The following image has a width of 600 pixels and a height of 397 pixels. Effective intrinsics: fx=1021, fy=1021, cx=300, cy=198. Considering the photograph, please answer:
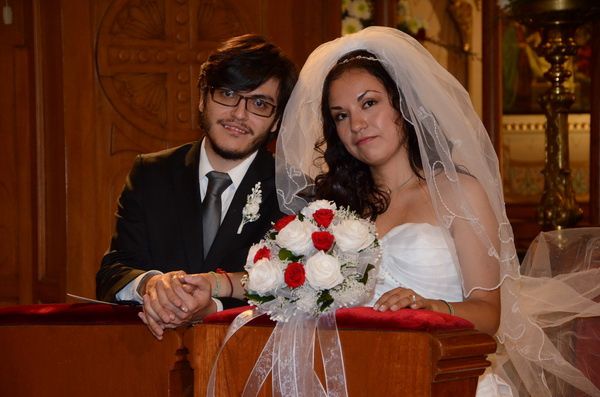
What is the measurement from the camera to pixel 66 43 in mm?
5473

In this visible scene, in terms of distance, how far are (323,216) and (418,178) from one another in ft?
2.89

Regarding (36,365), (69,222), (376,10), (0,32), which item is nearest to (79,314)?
(36,365)

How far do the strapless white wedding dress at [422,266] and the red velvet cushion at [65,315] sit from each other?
0.83 metres

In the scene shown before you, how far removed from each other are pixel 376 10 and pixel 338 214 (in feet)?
12.5

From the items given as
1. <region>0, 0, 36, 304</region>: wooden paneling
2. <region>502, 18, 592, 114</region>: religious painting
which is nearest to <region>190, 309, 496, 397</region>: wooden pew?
<region>0, 0, 36, 304</region>: wooden paneling

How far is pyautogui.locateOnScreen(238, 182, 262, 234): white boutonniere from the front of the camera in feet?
11.9

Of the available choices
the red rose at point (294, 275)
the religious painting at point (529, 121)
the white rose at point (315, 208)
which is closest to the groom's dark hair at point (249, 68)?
the white rose at point (315, 208)

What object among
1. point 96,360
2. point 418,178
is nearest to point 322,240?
point 96,360

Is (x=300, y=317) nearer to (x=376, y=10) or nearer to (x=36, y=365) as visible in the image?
(x=36, y=365)

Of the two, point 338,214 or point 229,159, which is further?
point 229,159

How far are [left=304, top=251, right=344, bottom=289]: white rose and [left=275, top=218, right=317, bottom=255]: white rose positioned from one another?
58 millimetres

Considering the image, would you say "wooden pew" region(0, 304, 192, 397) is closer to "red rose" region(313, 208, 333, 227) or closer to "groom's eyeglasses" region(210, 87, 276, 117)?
"red rose" region(313, 208, 333, 227)

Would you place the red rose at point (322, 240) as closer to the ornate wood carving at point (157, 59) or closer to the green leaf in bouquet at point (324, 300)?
the green leaf in bouquet at point (324, 300)

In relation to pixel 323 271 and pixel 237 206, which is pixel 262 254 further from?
pixel 237 206
